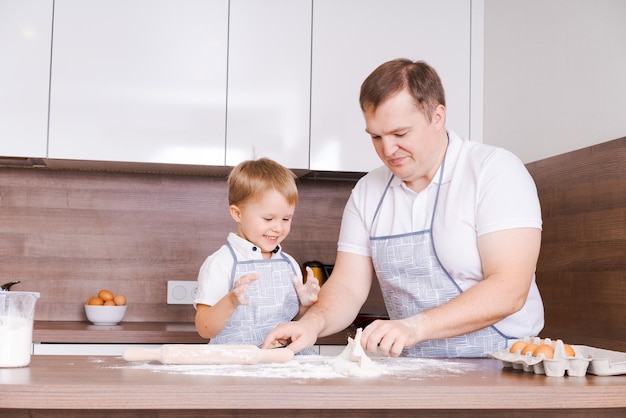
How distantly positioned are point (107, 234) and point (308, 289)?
4.72ft

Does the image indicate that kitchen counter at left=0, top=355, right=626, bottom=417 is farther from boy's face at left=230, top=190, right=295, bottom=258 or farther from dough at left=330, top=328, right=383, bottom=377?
boy's face at left=230, top=190, right=295, bottom=258

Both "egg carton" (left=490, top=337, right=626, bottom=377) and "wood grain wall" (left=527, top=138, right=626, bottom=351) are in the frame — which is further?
"wood grain wall" (left=527, top=138, right=626, bottom=351)

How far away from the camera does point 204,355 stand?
130cm

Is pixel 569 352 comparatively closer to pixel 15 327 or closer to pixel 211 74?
pixel 15 327

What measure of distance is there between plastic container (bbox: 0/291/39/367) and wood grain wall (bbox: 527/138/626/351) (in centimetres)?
140

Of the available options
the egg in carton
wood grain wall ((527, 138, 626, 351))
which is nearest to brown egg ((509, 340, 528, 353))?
the egg in carton

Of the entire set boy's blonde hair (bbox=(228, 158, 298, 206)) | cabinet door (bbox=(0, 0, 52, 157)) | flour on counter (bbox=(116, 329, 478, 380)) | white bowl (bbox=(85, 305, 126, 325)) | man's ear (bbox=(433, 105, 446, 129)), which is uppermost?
cabinet door (bbox=(0, 0, 52, 157))

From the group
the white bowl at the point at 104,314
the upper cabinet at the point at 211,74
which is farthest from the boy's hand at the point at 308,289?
the white bowl at the point at 104,314

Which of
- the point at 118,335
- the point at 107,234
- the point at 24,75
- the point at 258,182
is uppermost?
the point at 24,75

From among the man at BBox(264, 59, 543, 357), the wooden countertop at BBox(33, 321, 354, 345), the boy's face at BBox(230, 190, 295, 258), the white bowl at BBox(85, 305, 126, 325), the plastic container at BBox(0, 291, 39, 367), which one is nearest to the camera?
the plastic container at BBox(0, 291, 39, 367)

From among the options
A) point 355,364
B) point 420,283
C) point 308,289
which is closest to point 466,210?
point 420,283

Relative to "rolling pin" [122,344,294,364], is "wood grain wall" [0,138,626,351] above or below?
above

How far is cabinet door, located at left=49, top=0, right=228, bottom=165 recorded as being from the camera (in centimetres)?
269

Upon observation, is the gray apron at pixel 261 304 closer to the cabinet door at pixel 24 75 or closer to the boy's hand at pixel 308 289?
the boy's hand at pixel 308 289
